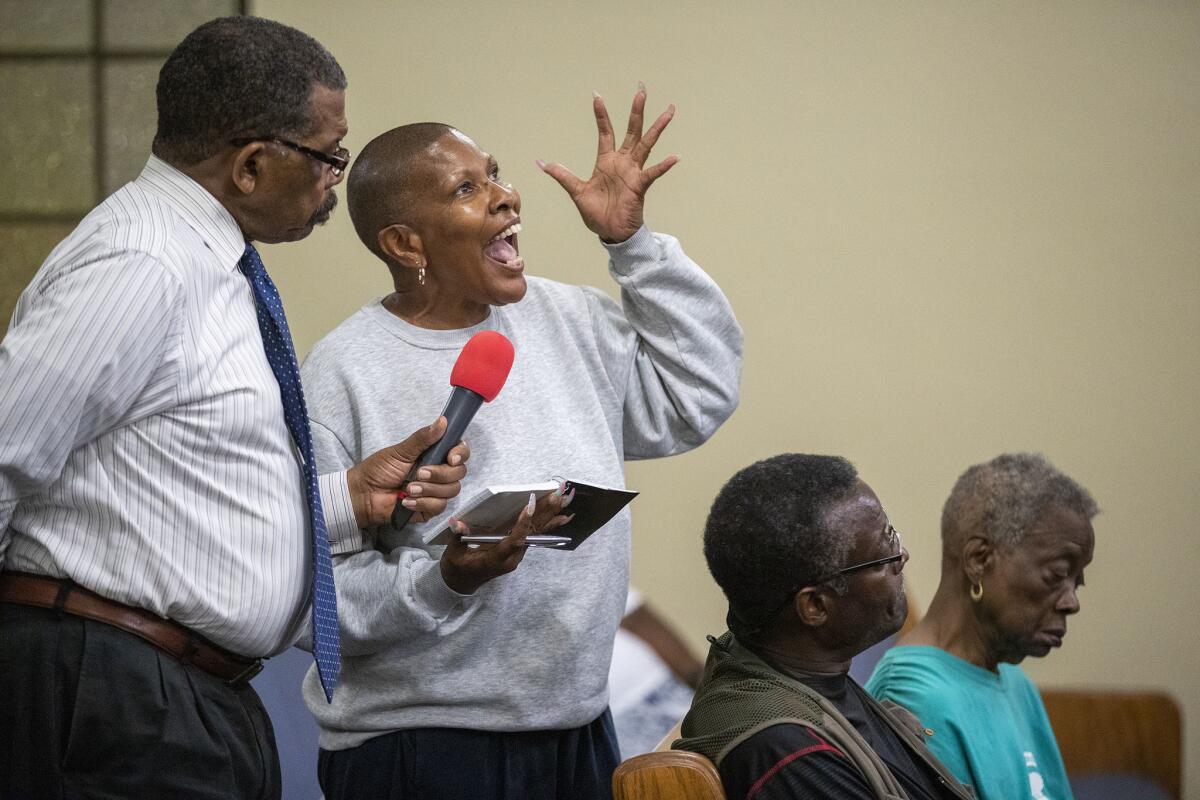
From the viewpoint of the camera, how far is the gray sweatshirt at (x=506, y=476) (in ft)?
5.61

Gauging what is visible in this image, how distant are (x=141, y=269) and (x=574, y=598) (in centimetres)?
73

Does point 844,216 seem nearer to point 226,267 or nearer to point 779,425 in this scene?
point 779,425

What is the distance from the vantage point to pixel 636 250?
1891mm

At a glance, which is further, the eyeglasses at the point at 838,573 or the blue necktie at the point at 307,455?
the eyeglasses at the point at 838,573

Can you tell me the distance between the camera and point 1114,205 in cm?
360

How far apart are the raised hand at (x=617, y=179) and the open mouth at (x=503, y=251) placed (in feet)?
0.36

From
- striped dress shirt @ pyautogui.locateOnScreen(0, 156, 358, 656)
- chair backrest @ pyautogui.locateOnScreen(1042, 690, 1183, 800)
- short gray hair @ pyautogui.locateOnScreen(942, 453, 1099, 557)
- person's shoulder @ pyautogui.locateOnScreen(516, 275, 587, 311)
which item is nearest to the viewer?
striped dress shirt @ pyautogui.locateOnScreen(0, 156, 358, 656)

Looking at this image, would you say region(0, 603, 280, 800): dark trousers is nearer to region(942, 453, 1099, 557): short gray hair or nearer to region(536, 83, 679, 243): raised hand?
region(536, 83, 679, 243): raised hand

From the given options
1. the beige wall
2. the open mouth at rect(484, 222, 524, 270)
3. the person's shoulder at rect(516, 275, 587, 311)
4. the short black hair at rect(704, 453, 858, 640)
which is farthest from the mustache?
the beige wall

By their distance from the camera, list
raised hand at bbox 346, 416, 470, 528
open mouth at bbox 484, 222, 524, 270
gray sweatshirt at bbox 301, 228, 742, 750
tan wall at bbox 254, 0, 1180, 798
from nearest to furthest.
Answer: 1. raised hand at bbox 346, 416, 470, 528
2. gray sweatshirt at bbox 301, 228, 742, 750
3. open mouth at bbox 484, 222, 524, 270
4. tan wall at bbox 254, 0, 1180, 798

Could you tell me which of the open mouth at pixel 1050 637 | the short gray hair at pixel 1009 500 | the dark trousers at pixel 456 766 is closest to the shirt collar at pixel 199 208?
the dark trousers at pixel 456 766

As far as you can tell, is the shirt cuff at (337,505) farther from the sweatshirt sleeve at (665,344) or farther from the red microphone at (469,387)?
the sweatshirt sleeve at (665,344)

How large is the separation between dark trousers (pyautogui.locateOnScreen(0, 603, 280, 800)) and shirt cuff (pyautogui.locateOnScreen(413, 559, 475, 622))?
346 millimetres

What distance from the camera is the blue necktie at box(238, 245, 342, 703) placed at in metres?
1.53
